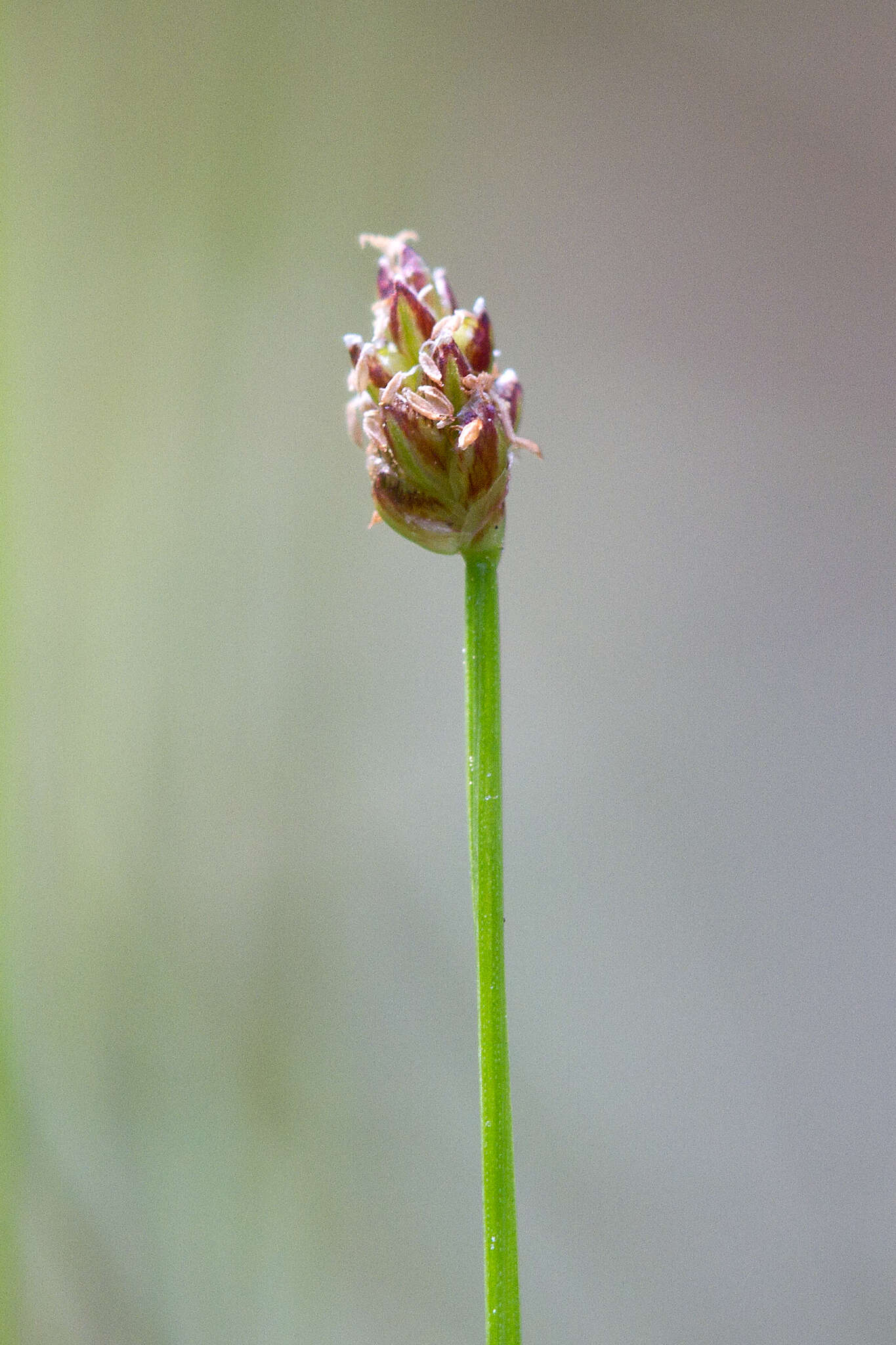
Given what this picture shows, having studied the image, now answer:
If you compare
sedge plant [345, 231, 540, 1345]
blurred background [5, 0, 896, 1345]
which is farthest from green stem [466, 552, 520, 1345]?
blurred background [5, 0, 896, 1345]

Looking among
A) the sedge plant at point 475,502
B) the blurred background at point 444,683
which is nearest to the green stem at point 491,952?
the sedge plant at point 475,502

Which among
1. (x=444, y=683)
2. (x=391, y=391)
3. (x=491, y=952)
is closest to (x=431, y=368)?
(x=391, y=391)

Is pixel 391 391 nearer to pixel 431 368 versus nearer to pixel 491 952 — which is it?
pixel 431 368

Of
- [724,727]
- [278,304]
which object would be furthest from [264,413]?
[724,727]

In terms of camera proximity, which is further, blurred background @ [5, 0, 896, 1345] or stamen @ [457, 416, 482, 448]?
blurred background @ [5, 0, 896, 1345]

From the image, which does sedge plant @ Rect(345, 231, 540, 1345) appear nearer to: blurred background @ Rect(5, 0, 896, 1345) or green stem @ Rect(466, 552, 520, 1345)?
green stem @ Rect(466, 552, 520, 1345)

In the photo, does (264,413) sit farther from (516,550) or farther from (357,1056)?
(357,1056)

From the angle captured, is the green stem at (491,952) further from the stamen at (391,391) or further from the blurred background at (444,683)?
the blurred background at (444,683)
